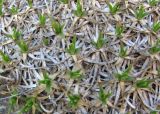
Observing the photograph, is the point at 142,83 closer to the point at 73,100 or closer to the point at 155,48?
the point at 155,48

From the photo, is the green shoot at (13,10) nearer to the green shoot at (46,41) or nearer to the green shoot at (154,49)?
the green shoot at (46,41)

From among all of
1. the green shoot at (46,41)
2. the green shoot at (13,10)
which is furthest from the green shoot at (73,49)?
the green shoot at (13,10)

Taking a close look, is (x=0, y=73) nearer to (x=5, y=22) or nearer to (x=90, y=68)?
(x=5, y=22)

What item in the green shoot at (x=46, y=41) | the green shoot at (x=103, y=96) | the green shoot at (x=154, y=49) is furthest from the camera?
the green shoot at (x=46, y=41)

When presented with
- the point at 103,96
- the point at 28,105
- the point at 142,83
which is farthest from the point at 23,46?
the point at 142,83

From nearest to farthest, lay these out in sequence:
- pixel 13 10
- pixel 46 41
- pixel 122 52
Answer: pixel 122 52 → pixel 46 41 → pixel 13 10

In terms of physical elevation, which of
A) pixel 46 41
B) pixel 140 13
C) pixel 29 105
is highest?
pixel 140 13

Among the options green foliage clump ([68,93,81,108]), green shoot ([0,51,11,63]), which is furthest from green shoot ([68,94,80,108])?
green shoot ([0,51,11,63])

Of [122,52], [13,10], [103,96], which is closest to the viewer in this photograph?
[103,96]
